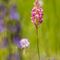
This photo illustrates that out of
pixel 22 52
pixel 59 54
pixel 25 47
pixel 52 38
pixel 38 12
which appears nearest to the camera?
pixel 38 12

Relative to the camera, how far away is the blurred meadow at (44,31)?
2416 millimetres

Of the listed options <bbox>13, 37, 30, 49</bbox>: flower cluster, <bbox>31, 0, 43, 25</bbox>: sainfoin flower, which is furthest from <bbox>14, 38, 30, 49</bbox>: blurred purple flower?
<bbox>31, 0, 43, 25</bbox>: sainfoin flower

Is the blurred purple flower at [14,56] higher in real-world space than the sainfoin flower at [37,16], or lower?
lower

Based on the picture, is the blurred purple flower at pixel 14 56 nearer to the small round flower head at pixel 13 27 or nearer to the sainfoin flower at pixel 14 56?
the sainfoin flower at pixel 14 56

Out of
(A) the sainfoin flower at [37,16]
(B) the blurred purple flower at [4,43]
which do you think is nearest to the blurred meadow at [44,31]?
(B) the blurred purple flower at [4,43]

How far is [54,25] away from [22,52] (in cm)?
98

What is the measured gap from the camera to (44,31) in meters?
3.12

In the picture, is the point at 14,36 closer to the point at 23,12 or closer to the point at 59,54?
the point at 59,54

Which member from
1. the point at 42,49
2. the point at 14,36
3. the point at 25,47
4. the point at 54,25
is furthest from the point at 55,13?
the point at 25,47

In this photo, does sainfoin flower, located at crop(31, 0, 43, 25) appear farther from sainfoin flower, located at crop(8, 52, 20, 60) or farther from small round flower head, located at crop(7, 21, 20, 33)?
small round flower head, located at crop(7, 21, 20, 33)

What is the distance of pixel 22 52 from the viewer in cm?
221

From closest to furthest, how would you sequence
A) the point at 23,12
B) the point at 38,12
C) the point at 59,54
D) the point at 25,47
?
the point at 38,12 → the point at 25,47 → the point at 59,54 → the point at 23,12

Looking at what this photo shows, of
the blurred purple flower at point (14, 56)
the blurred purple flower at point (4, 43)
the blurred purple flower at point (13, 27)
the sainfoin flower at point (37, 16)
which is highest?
the sainfoin flower at point (37, 16)

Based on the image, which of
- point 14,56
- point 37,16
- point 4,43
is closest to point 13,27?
point 4,43
